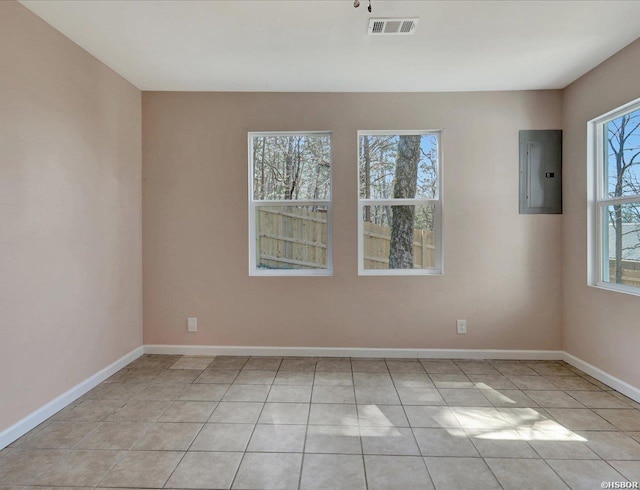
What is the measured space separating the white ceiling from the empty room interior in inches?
0.9

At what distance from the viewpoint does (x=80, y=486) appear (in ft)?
6.02

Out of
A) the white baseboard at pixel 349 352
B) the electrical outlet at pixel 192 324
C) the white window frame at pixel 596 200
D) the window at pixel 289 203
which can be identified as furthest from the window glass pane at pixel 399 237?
the electrical outlet at pixel 192 324

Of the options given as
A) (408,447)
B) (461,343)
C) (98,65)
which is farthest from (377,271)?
(98,65)

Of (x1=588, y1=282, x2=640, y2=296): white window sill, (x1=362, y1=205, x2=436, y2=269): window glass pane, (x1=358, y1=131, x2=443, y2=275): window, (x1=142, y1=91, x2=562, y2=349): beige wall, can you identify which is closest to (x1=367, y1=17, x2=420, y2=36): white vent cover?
(x1=142, y1=91, x2=562, y2=349): beige wall

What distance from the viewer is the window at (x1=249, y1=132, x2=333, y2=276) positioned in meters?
3.79

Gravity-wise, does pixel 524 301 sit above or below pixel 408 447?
above

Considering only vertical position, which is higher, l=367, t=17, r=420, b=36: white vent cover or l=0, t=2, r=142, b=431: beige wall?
l=367, t=17, r=420, b=36: white vent cover

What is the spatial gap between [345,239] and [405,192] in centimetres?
79

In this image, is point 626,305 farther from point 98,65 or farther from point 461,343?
point 98,65

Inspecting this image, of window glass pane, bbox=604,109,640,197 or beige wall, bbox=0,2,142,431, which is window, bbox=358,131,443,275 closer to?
window glass pane, bbox=604,109,640,197

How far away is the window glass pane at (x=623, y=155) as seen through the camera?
2.88 m

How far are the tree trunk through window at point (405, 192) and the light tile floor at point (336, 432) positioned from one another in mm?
1230

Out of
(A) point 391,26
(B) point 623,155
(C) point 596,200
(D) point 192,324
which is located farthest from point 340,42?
(D) point 192,324

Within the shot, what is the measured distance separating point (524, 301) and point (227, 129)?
3466mm
